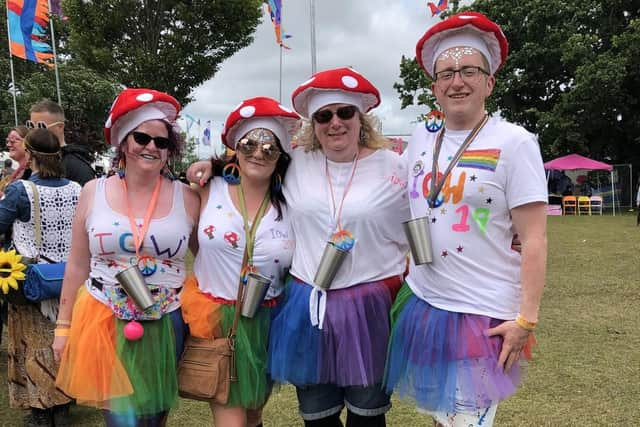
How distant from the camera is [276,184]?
8.93ft

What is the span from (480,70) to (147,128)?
159cm

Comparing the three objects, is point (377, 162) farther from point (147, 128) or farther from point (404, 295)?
point (147, 128)

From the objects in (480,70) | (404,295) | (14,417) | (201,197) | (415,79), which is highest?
(415,79)

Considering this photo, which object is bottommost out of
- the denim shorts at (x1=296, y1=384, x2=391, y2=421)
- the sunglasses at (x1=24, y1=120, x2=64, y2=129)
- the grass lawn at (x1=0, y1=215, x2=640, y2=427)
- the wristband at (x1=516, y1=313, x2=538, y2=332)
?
the grass lawn at (x1=0, y1=215, x2=640, y2=427)

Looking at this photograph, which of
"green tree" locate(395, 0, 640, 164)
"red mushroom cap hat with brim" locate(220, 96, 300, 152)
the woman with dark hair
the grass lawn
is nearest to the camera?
"red mushroom cap hat with brim" locate(220, 96, 300, 152)

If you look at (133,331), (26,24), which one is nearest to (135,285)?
(133,331)

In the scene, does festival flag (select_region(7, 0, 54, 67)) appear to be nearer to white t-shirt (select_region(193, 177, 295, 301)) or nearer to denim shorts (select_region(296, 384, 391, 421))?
white t-shirt (select_region(193, 177, 295, 301))

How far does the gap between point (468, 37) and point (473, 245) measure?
0.90 m

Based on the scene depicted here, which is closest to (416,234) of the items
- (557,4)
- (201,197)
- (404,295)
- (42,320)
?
(404,295)

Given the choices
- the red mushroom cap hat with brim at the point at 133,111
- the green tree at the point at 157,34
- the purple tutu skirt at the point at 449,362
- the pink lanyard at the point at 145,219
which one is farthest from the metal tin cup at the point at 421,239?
the green tree at the point at 157,34

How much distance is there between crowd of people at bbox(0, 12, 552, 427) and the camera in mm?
2115

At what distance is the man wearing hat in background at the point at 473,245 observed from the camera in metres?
2.06

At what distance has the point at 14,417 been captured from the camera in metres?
4.10

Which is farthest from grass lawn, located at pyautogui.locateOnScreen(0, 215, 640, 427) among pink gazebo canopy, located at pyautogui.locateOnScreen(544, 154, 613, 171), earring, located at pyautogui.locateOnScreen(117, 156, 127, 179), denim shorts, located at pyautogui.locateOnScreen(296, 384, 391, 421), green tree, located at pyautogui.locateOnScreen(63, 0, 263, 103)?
pink gazebo canopy, located at pyautogui.locateOnScreen(544, 154, 613, 171)
